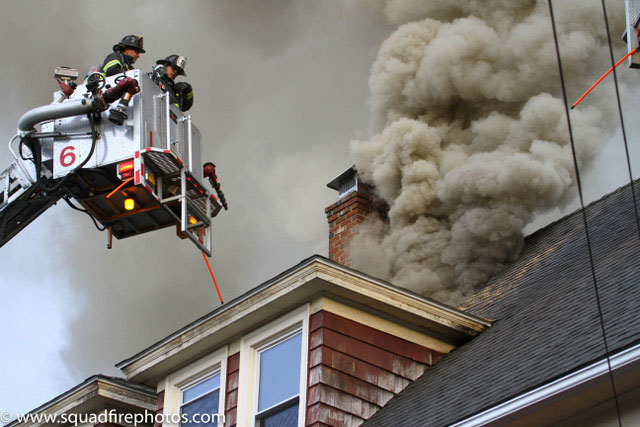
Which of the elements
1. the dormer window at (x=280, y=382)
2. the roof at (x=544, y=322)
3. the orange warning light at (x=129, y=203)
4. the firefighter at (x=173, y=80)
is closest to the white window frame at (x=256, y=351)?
the dormer window at (x=280, y=382)

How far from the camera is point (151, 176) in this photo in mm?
12164

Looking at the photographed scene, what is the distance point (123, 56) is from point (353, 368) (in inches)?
175

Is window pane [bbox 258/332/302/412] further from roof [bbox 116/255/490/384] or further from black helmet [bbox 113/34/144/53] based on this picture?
black helmet [bbox 113/34/144/53]

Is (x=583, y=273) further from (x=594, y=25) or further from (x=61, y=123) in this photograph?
(x=594, y=25)

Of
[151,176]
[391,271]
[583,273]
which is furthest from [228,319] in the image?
[391,271]

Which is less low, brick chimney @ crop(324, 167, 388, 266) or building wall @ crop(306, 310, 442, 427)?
brick chimney @ crop(324, 167, 388, 266)

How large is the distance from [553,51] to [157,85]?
687 cm

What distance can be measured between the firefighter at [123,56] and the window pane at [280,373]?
139 inches

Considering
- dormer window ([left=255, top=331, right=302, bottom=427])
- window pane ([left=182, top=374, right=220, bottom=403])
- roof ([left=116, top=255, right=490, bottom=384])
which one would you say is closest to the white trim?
dormer window ([left=255, top=331, right=302, bottom=427])

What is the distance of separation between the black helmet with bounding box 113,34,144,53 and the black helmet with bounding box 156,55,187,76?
10.9 inches

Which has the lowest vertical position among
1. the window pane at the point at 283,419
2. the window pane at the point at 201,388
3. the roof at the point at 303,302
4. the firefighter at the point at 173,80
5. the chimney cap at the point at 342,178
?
the window pane at the point at 283,419

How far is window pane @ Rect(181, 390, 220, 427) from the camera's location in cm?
1177

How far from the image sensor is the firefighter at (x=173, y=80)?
12.9m

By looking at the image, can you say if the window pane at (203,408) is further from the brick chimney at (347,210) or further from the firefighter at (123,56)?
the brick chimney at (347,210)
